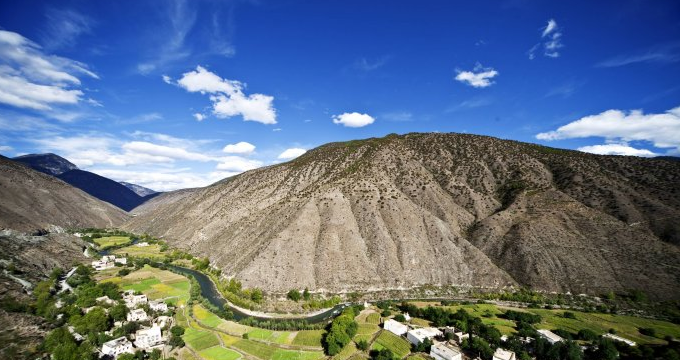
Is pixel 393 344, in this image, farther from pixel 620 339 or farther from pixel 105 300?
pixel 105 300

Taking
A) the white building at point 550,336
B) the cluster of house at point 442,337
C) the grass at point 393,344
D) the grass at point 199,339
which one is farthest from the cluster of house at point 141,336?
the white building at point 550,336

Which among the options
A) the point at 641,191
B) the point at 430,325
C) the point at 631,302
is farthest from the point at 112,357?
the point at 641,191

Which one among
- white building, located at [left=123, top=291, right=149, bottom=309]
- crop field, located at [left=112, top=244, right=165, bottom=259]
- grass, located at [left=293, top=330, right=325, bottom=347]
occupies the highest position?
crop field, located at [left=112, top=244, right=165, bottom=259]

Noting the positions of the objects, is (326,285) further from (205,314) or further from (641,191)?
(641,191)

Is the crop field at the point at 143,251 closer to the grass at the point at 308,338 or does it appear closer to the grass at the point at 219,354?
the grass at the point at 219,354

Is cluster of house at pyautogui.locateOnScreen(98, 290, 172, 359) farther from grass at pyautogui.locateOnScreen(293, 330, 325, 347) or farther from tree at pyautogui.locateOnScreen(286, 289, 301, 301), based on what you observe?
tree at pyautogui.locateOnScreen(286, 289, 301, 301)

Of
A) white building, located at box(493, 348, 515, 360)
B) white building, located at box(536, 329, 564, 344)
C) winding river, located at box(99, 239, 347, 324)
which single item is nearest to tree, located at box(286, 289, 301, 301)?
winding river, located at box(99, 239, 347, 324)
